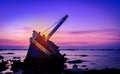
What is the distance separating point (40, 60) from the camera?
3123 cm

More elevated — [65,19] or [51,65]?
[65,19]

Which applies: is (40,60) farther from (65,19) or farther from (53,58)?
(65,19)

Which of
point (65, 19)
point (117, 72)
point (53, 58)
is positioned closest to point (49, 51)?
point (53, 58)

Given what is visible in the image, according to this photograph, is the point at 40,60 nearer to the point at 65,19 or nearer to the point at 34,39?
the point at 34,39

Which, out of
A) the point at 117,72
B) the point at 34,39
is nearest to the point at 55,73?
the point at 34,39

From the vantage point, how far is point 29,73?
30.8 m

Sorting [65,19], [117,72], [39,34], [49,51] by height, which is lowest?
[117,72]

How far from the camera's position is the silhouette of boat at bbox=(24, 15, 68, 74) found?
30.9 metres

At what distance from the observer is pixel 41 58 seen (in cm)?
3161

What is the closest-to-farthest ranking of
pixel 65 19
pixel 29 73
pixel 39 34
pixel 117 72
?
pixel 29 73 → pixel 39 34 → pixel 65 19 → pixel 117 72

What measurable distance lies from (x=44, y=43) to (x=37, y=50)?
1.47 metres

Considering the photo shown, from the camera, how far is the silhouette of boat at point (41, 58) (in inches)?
1216

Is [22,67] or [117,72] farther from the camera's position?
[117,72]

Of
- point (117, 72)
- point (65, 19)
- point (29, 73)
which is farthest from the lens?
point (117, 72)
